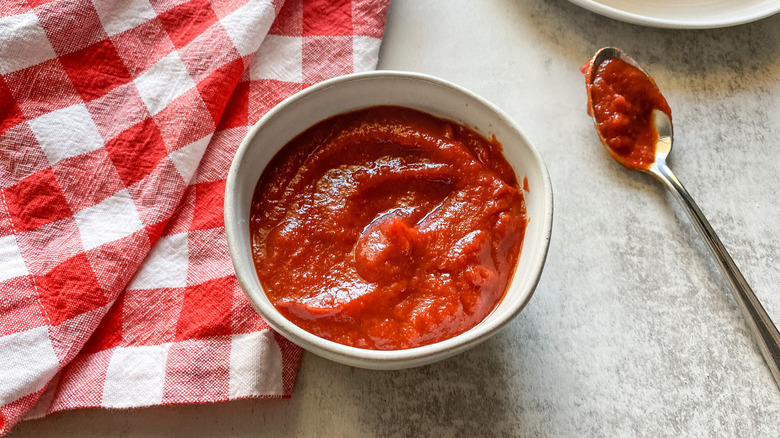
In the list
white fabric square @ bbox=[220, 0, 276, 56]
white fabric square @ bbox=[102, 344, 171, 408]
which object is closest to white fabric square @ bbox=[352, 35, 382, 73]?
white fabric square @ bbox=[220, 0, 276, 56]

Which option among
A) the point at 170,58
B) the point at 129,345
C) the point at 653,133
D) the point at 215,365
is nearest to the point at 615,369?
the point at 653,133

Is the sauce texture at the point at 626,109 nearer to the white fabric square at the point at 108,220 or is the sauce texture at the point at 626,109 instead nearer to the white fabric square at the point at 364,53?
the white fabric square at the point at 364,53

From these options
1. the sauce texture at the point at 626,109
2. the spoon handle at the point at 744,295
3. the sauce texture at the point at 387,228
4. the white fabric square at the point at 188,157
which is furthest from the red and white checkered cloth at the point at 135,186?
the spoon handle at the point at 744,295

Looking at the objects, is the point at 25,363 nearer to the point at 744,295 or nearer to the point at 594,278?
the point at 594,278

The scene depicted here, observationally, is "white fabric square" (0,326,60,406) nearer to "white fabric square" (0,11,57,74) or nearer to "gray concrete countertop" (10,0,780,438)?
"gray concrete countertop" (10,0,780,438)

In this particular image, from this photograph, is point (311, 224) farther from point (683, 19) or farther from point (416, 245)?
point (683, 19)

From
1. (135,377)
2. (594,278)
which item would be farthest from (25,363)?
(594,278)
